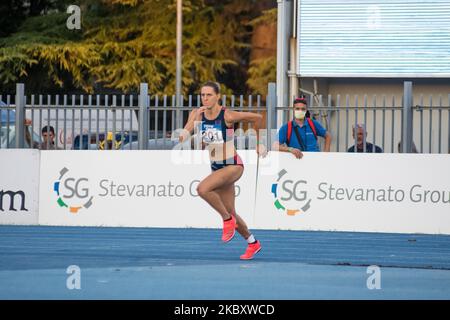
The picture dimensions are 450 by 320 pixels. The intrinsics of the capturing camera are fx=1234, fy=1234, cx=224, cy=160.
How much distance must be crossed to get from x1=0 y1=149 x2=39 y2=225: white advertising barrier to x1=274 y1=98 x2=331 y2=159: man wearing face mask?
12.9 ft

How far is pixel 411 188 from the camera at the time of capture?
1850 cm

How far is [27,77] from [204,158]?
27.6 meters

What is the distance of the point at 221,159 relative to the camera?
14.3 meters

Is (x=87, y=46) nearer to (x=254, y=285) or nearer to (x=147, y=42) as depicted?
(x=147, y=42)

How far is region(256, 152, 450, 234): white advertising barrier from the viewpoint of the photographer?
18.5m

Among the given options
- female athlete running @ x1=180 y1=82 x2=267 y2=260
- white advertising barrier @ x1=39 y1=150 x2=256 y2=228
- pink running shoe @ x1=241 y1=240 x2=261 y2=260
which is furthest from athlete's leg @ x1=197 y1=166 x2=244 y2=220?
white advertising barrier @ x1=39 y1=150 x2=256 y2=228

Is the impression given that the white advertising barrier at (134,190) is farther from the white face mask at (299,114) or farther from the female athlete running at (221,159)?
the female athlete running at (221,159)

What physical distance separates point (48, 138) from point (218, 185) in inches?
255

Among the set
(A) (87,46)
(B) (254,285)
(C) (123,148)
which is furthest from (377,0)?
(B) (254,285)

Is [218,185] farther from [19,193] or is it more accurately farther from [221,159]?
[19,193]

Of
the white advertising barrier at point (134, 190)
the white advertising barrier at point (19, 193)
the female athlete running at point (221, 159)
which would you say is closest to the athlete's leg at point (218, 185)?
the female athlete running at point (221, 159)

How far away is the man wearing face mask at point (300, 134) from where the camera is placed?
18594 mm
